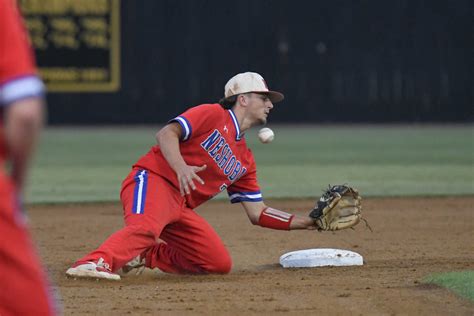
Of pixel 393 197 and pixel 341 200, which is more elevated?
pixel 341 200

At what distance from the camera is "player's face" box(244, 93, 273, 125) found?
220 inches

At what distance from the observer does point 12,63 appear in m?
2.39

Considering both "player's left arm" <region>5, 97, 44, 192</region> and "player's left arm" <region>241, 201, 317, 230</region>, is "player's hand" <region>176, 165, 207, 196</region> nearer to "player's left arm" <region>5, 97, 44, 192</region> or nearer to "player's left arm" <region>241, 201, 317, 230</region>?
"player's left arm" <region>241, 201, 317, 230</region>

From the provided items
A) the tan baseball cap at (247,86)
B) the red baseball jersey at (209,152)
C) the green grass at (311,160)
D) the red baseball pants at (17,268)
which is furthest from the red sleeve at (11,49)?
the green grass at (311,160)

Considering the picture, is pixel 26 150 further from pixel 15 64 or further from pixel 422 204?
pixel 422 204

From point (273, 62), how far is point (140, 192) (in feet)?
47.2

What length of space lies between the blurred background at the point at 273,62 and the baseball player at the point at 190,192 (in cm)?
1168

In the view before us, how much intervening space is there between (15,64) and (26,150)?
19cm

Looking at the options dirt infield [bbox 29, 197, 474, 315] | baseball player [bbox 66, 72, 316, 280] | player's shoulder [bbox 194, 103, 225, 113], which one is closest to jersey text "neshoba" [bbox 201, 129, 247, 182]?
baseball player [bbox 66, 72, 316, 280]

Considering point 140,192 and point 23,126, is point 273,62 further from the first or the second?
point 23,126

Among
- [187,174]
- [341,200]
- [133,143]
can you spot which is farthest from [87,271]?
[133,143]

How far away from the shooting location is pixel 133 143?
1609 cm

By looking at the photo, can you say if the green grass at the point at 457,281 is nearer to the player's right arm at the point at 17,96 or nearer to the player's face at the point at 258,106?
the player's face at the point at 258,106

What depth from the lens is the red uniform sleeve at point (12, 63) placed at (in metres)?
2.37
